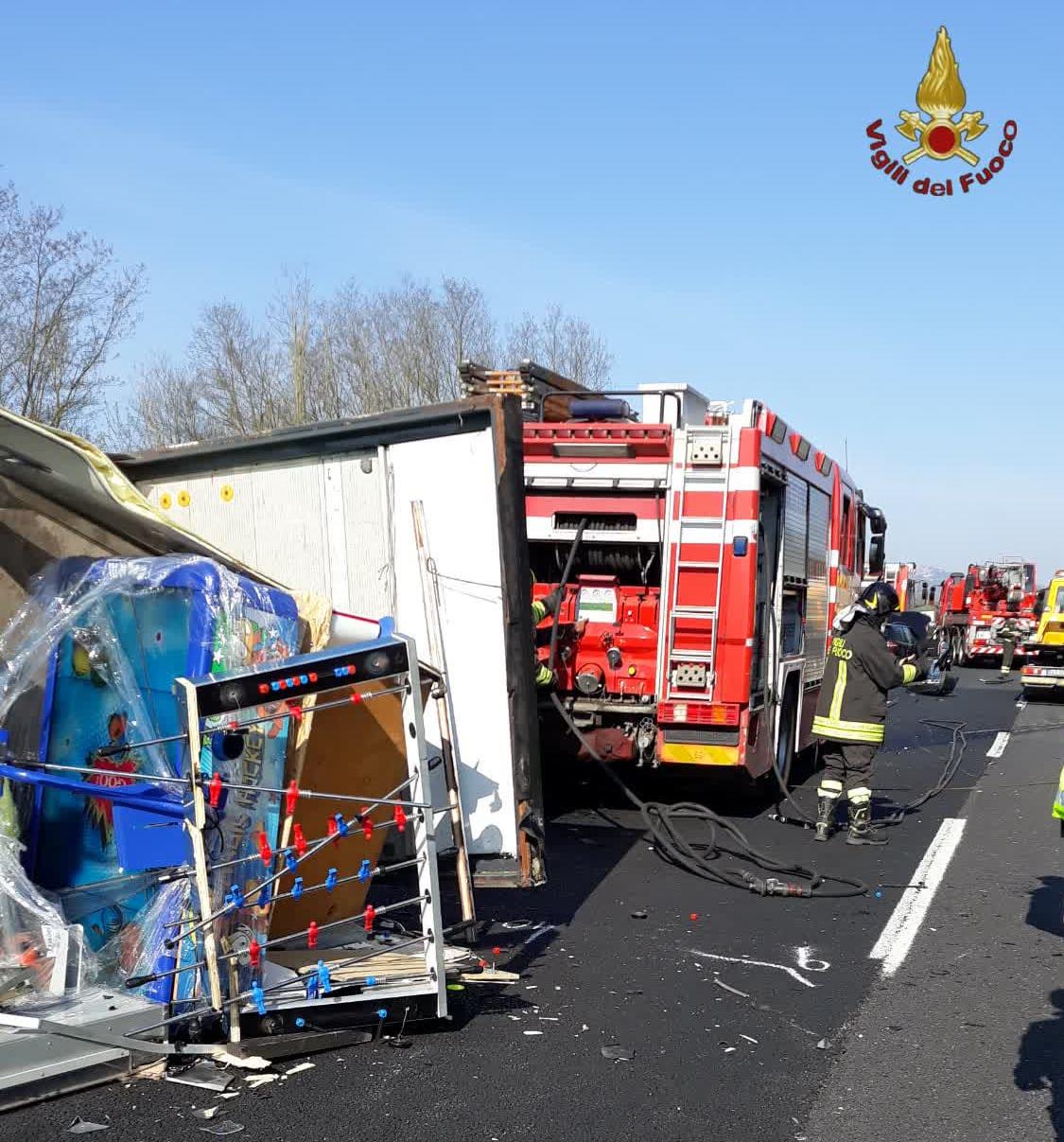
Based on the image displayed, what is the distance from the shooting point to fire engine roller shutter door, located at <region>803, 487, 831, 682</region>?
1129 centimetres

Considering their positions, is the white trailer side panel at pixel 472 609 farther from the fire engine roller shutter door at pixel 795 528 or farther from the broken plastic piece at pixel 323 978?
the fire engine roller shutter door at pixel 795 528

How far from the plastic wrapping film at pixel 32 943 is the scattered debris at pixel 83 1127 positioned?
591mm

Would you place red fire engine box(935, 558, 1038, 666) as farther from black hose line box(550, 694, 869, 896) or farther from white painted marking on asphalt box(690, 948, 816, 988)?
white painted marking on asphalt box(690, 948, 816, 988)

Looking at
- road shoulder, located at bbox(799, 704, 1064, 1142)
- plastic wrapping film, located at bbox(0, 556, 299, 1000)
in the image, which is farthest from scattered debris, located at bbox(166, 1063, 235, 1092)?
road shoulder, located at bbox(799, 704, 1064, 1142)

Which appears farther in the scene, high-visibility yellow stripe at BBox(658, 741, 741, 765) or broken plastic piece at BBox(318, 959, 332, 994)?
high-visibility yellow stripe at BBox(658, 741, 741, 765)

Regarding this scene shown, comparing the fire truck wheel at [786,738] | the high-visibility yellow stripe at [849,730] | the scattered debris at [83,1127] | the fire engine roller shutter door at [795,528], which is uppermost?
the fire engine roller shutter door at [795,528]

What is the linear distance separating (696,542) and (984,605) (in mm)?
24637

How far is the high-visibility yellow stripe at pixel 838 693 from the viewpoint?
8781 millimetres

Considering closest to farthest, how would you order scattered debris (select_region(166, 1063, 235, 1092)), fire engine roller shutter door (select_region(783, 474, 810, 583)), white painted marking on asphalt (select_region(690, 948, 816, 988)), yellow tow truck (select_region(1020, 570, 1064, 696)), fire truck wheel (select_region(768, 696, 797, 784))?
1. scattered debris (select_region(166, 1063, 235, 1092))
2. white painted marking on asphalt (select_region(690, 948, 816, 988))
3. fire engine roller shutter door (select_region(783, 474, 810, 583))
4. fire truck wheel (select_region(768, 696, 797, 784))
5. yellow tow truck (select_region(1020, 570, 1064, 696))

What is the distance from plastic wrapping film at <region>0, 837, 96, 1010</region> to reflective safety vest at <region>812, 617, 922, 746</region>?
5.78 metres

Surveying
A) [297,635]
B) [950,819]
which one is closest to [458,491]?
[297,635]

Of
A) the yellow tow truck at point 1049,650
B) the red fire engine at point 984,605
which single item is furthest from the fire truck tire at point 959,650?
the yellow tow truck at point 1049,650

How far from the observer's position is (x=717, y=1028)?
4.80 m

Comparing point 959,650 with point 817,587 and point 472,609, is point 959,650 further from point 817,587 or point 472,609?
point 472,609
